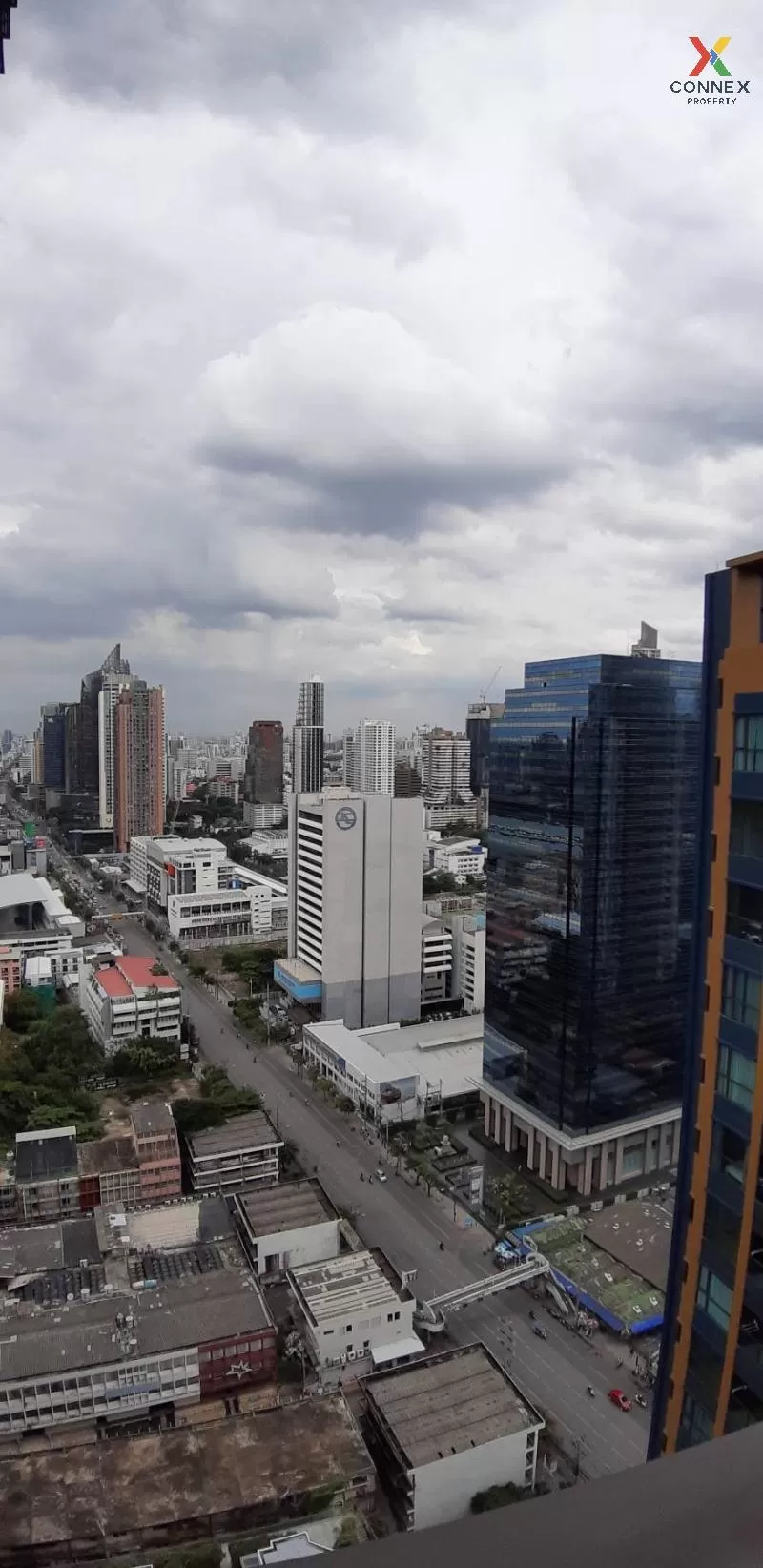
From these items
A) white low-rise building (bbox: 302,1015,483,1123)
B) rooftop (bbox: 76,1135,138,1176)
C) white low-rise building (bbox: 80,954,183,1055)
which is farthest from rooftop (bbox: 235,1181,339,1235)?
white low-rise building (bbox: 80,954,183,1055)

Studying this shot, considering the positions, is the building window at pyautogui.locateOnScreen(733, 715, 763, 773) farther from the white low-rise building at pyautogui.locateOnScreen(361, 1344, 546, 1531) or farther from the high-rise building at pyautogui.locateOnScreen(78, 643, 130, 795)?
the high-rise building at pyautogui.locateOnScreen(78, 643, 130, 795)

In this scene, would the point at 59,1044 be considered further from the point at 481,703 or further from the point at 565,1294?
the point at 481,703

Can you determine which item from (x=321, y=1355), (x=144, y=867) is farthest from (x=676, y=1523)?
(x=144, y=867)


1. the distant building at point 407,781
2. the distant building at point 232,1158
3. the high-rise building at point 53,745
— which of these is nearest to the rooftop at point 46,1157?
the distant building at point 232,1158

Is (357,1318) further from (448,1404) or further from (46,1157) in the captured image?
(46,1157)

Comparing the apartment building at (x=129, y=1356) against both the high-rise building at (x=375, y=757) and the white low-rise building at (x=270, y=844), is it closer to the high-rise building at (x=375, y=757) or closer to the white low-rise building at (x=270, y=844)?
the white low-rise building at (x=270, y=844)
